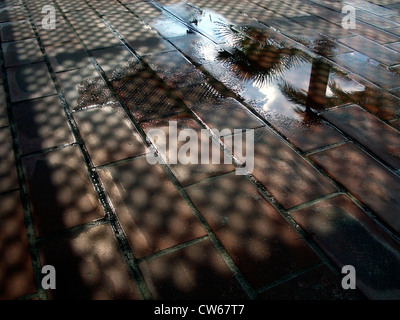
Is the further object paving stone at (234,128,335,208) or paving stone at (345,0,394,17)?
paving stone at (345,0,394,17)

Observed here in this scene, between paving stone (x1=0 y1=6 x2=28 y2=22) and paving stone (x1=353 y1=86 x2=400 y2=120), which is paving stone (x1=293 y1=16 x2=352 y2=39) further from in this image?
paving stone (x1=0 y1=6 x2=28 y2=22)

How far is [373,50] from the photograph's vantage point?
317cm

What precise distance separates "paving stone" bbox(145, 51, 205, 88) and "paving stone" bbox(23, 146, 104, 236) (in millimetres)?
1038

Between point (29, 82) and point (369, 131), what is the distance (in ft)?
8.34

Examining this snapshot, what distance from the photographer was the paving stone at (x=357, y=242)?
1295mm

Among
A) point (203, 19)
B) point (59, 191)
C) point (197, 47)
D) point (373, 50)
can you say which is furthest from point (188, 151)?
point (203, 19)

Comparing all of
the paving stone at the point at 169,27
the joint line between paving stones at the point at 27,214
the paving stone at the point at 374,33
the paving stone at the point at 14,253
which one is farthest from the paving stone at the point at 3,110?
the paving stone at the point at 374,33

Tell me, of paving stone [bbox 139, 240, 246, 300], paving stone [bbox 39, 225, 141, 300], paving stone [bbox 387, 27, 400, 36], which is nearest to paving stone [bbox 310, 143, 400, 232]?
paving stone [bbox 139, 240, 246, 300]

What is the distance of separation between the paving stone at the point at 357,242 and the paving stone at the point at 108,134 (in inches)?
40.6

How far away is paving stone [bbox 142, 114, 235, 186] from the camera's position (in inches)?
71.4

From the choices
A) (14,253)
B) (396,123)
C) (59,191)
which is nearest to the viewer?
(14,253)

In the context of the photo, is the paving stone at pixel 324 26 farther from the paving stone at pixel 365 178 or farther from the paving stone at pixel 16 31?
the paving stone at pixel 16 31

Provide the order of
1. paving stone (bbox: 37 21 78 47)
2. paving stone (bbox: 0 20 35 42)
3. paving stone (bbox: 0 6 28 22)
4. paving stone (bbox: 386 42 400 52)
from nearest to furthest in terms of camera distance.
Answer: paving stone (bbox: 386 42 400 52), paving stone (bbox: 37 21 78 47), paving stone (bbox: 0 20 35 42), paving stone (bbox: 0 6 28 22)

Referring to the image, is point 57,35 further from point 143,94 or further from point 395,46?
point 395,46
